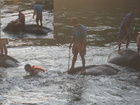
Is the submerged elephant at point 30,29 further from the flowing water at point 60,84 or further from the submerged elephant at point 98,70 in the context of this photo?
the submerged elephant at point 98,70

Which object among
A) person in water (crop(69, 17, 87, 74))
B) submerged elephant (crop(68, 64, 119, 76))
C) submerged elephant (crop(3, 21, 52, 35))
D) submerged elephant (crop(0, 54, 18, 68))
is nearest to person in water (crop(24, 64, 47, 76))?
submerged elephant (crop(68, 64, 119, 76))

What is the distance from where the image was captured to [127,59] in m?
12.5

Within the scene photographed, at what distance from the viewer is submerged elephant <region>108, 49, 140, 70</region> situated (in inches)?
482

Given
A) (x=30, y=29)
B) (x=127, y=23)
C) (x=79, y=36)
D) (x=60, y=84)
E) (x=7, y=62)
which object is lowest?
(x=60, y=84)

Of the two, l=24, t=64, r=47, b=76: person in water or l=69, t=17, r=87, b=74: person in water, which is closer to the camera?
l=69, t=17, r=87, b=74: person in water

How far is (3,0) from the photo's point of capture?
40.6 m

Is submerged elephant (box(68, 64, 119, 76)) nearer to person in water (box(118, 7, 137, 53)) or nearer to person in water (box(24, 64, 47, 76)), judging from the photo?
person in water (box(24, 64, 47, 76))

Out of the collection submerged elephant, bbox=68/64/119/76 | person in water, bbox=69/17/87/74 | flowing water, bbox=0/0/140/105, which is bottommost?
flowing water, bbox=0/0/140/105

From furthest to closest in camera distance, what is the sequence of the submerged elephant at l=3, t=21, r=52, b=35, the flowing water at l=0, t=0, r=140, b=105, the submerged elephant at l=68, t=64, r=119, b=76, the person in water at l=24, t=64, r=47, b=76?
1. the submerged elephant at l=3, t=21, r=52, b=35
2. the submerged elephant at l=68, t=64, r=119, b=76
3. the person in water at l=24, t=64, r=47, b=76
4. the flowing water at l=0, t=0, r=140, b=105

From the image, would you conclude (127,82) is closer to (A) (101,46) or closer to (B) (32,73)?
(B) (32,73)

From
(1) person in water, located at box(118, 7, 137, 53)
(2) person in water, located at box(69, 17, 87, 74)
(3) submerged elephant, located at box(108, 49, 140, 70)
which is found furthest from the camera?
(1) person in water, located at box(118, 7, 137, 53)

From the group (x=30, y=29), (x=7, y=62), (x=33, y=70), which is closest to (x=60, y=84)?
(x=33, y=70)

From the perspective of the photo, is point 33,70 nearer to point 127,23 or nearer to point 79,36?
point 79,36

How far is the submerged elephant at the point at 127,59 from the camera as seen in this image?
1223cm
